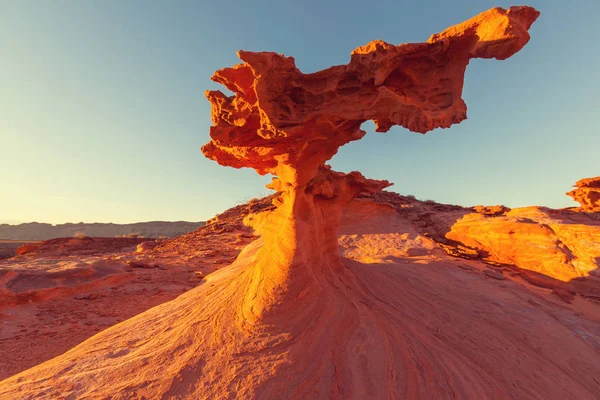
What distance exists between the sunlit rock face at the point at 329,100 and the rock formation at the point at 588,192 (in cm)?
1608

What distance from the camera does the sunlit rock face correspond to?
2.73 m

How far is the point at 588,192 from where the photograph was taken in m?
13.2

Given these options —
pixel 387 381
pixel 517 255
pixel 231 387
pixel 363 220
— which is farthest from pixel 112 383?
pixel 363 220

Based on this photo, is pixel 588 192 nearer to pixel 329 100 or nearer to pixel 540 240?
pixel 540 240

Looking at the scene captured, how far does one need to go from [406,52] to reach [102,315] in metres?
7.28

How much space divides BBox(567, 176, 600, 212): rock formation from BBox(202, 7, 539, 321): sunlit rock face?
16.1 m

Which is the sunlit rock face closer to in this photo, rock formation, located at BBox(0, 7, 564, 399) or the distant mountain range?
rock formation, located at BBox(0, 7, 564, 399)

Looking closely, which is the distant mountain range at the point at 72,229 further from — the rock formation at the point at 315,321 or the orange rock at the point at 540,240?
the rock formation at the point at 315,321

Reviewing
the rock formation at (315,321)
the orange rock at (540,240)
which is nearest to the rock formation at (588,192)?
the orange rock at (540,240)

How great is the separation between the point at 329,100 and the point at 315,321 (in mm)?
2721

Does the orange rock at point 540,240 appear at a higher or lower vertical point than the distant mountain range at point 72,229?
lower

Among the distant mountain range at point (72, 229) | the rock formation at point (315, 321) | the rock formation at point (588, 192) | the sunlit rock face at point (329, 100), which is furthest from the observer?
the distant mountain range at point (72, 229)

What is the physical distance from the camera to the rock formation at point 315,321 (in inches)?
96.9

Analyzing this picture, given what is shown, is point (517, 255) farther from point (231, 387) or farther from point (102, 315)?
point (102, 315)
